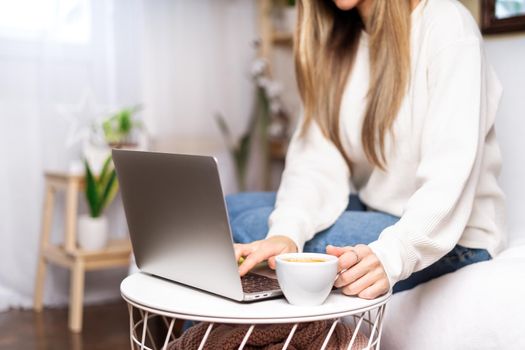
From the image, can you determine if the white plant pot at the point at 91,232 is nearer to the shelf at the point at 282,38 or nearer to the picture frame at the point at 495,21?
the shelf at the point at 282,38

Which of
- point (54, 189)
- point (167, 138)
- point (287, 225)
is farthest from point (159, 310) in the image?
point (167, 138)

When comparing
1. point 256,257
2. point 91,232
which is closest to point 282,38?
point 91,232

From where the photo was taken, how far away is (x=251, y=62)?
293 cm

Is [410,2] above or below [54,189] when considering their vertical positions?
above

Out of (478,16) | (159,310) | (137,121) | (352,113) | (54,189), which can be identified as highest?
(478,16)

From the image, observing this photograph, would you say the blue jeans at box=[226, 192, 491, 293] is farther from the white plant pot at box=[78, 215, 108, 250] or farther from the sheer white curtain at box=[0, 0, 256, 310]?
the sheer white curtain at box=[0, 0, 256, 310]

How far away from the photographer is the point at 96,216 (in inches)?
90.7

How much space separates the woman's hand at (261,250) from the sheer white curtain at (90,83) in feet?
5.06

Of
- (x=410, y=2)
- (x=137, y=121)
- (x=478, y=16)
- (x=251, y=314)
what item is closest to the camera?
(x=251, y=314)

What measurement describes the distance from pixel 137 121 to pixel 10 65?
499 millimetres

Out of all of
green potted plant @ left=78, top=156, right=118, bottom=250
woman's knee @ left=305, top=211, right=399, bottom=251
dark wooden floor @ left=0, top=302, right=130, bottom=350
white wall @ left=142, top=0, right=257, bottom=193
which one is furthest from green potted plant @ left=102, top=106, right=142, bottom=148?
woman's knee @ left=305, top=211, right=399, bottom=251

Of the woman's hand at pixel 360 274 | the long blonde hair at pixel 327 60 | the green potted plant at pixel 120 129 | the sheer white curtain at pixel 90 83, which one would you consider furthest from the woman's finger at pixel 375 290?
the sheer white curtain at pixel 90 83

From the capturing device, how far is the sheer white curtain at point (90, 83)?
2.38 m

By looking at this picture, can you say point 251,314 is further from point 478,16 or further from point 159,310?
point 478,16
